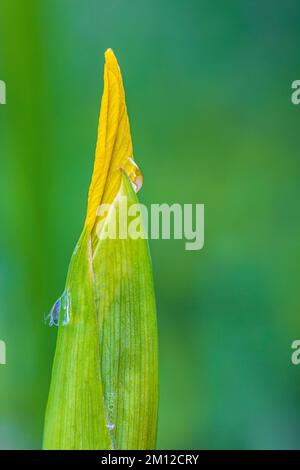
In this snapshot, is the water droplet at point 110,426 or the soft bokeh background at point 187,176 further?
the soft bokeh background at point 187,176

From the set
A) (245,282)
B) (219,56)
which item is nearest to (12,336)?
(245,282)

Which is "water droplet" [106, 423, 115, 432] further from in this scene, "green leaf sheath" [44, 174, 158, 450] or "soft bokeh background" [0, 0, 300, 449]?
"soft bokeh background" [0, 0, 300, 449]

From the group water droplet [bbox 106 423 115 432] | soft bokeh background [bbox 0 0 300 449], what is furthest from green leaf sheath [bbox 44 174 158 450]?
soft bokeh background [bbox 0 0 300 449]

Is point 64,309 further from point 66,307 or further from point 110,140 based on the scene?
point 110,140

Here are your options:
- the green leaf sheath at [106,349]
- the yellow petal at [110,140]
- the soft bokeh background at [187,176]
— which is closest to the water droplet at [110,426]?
the green leaf sheath at [106,349]

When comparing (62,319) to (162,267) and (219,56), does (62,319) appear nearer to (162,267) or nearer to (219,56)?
(162,267)

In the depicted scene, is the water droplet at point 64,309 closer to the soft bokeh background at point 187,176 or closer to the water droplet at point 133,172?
the water droplet at point 133,172

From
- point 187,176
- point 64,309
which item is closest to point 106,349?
point 64,309
